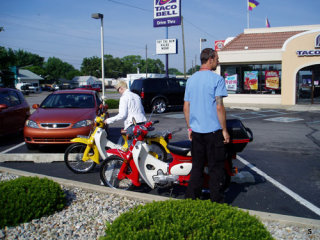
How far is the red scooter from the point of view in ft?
13.9

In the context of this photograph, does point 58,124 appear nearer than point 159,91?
Yes

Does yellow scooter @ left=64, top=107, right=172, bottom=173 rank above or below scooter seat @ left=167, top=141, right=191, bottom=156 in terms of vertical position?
below

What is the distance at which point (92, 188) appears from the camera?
452 centimetres

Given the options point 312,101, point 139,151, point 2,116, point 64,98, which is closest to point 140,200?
point 139,151

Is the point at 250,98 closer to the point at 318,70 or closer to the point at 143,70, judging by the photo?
the point at 318,70

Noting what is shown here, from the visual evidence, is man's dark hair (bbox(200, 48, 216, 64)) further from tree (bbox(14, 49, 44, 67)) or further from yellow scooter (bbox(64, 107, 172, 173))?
tree (bbox(14, 49, 44, 67))

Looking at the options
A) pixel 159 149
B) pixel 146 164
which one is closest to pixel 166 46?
pixel 159 149

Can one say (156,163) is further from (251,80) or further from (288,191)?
(251,80)

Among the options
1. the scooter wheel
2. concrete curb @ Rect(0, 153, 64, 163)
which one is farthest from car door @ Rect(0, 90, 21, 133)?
the scooter wheel

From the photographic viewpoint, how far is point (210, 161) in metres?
3.73

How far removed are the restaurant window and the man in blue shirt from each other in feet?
63.2

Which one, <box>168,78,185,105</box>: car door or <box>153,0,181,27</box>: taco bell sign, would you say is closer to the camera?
<box>168,78,185,105</box>: car door

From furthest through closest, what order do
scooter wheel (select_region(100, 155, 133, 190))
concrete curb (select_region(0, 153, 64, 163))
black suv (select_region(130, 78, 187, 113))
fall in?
black suv (select_region(130, 78, 187, 113)) → concrete curb (select_region(0, 153, 64, 163)) → scooter wheel (select_region(100, 155, 133, 190))

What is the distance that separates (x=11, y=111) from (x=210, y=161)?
7.54 m
